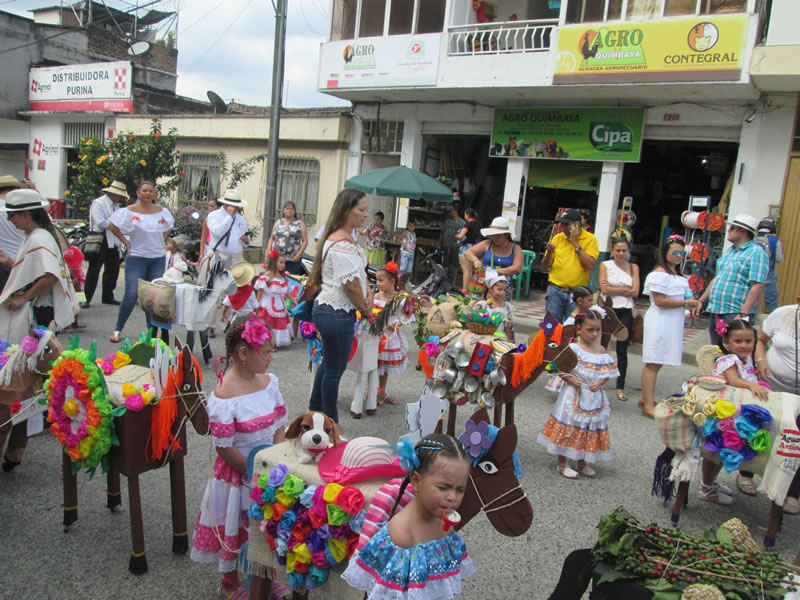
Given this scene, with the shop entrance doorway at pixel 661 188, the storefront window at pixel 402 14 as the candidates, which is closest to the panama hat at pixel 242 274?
the storefront window at pixel 402 14

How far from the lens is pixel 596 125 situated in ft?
39.7

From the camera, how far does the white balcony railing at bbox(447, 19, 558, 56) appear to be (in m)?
12.5

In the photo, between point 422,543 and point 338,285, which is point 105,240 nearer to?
Answer: point 338,285

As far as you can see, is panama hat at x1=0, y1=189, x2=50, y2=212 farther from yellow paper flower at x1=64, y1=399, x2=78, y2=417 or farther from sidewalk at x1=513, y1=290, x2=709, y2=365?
sidewalk at x1=513, y1=290, x2=709, y2=365

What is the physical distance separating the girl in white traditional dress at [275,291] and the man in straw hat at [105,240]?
2594mm

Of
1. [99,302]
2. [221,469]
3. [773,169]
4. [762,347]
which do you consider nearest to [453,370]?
Answer: [221,469]

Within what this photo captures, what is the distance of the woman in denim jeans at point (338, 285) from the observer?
4.42 m

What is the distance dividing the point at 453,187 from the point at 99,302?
8.85 m

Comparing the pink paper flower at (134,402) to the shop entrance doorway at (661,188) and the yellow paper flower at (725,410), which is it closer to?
the yellow paper flower at (725,410)

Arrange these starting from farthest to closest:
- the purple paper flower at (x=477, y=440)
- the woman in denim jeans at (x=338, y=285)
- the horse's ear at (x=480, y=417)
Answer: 1. the woman in denim jeans at (x=338, y=285)
2. the horse's ear at (x=480, y=417)
3. the purple paper flower at (x=477, y=440)

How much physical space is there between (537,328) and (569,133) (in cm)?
471

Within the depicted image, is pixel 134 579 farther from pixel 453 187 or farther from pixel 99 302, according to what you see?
pixel 453 187

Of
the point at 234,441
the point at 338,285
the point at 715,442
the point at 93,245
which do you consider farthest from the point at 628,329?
the point at 93,245

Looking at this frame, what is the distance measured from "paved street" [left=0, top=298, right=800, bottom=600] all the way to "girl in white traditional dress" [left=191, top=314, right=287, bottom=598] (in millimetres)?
265
